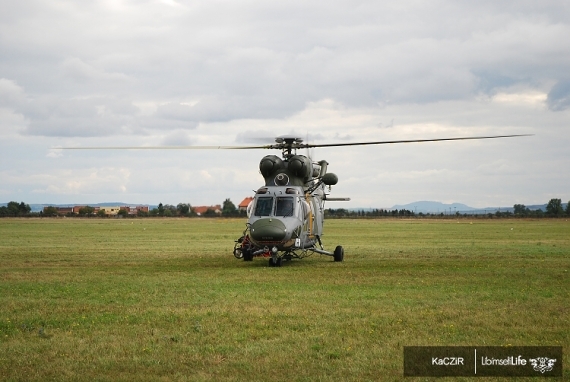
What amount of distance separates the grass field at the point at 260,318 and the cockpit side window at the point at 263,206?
2354 millimetres

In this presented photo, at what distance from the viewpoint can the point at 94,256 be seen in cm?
3148

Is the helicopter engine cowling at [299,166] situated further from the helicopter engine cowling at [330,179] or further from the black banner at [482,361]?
the black banner at [482,361]

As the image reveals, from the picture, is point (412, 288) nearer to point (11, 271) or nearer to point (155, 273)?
point (155, 273)

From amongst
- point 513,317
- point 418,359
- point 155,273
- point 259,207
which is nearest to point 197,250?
point 259,207

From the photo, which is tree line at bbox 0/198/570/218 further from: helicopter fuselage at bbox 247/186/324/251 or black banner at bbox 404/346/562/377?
black banner at bbox 404/346/562/377

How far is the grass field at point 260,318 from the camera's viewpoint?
10266 millimetres

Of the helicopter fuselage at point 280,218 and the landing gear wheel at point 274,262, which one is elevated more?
the helicopter fuselage at point 280,218

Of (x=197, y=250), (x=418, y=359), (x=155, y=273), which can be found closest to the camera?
(x=418, y=359)

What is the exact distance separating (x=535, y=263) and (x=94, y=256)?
1801 centimetres

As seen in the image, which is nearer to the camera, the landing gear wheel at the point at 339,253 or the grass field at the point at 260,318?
the grass field at the point at 260,318

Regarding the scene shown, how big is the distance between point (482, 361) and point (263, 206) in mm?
16942

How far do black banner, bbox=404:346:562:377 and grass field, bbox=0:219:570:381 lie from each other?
0.23 meters

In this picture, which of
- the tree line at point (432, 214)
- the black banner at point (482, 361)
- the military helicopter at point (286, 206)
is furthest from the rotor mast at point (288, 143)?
the tree line at point (432, 214)

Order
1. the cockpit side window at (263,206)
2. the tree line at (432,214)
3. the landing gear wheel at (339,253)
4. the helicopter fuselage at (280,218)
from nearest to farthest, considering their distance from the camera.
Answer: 1. the helicopter fuselage at (280,218)
2. the cockpit side window at (263,206)
3. the landing gear wheel at (339,253)
4. the tree line at (432,214)
